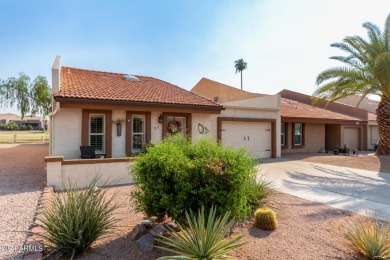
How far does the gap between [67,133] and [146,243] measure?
8452mm

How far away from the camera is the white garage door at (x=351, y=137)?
23.8 metres

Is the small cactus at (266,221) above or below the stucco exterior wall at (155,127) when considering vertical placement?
A: below

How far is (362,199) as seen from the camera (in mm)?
7531

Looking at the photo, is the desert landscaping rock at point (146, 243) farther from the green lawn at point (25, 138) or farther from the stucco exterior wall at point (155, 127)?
the green lawn at point (25, 138)

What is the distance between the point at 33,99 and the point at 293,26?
32.6 metres

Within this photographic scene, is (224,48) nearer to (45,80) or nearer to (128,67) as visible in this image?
(128,67)

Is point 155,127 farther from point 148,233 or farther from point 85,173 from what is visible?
point 148,233

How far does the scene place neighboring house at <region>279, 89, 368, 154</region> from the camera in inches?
776

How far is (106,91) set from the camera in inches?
484

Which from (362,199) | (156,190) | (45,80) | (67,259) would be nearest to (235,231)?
(156,190)

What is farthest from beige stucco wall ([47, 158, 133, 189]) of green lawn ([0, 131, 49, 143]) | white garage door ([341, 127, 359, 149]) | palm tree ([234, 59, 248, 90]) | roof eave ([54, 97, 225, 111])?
palm tree ([234, 59, 248, 90])

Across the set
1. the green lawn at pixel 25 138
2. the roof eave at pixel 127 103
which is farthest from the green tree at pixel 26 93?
the roof eave at pixel 127 103

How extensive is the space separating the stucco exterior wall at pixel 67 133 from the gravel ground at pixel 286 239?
588cm

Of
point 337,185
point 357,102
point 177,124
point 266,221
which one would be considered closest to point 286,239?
point 266,221
